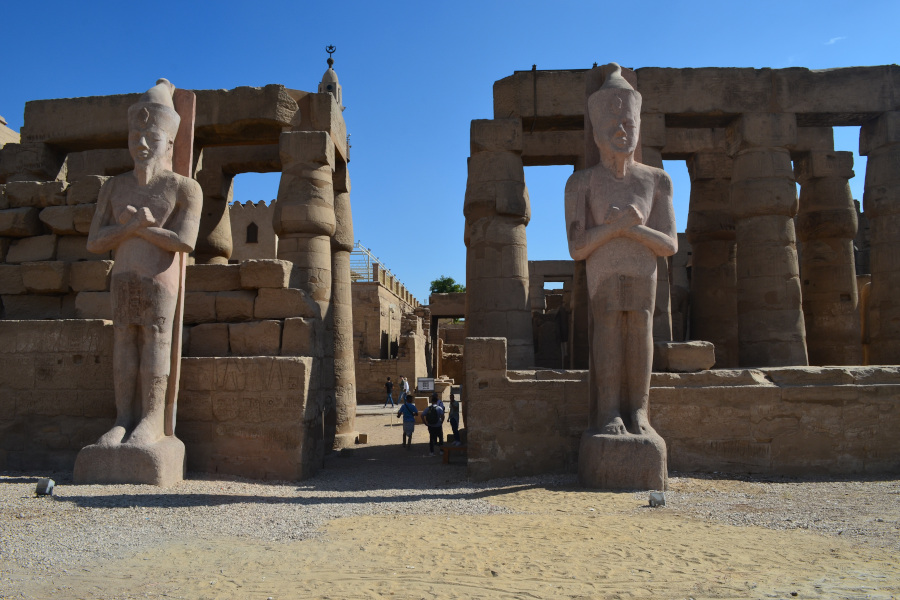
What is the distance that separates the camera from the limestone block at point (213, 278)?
7.95 metres

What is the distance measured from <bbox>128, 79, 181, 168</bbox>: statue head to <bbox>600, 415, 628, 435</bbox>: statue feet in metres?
5.20

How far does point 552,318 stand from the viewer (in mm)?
16719

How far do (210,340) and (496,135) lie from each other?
16.1 feet

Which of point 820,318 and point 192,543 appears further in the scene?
point 820,318

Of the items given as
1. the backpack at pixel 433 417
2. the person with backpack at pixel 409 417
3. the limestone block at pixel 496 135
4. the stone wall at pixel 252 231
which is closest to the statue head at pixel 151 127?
the limestone block at pixel 496 135

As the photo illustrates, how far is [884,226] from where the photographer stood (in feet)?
33.6

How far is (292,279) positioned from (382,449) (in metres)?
4.30

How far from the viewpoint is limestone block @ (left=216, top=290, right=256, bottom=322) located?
7777 mm

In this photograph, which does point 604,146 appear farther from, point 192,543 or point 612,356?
point 192,543

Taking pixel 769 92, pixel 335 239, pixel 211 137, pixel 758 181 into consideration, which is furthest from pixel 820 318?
pixel 211 137

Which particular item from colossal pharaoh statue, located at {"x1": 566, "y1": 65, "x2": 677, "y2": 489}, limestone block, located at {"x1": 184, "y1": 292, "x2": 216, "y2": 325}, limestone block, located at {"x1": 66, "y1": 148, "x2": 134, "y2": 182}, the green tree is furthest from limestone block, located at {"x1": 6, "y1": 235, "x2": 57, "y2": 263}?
the green tree

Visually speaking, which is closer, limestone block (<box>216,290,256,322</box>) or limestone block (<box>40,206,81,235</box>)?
limestone block (<box>216,290,256,322</box>)

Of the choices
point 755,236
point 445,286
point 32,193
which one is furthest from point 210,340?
point 445,286

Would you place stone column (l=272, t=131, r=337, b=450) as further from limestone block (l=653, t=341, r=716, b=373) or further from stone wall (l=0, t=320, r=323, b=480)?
limestone block (l=653, t=341, r=716, b=373)
